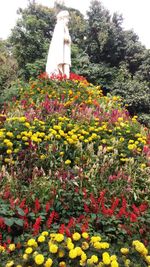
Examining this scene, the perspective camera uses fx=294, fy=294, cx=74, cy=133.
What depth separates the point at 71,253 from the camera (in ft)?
5.61

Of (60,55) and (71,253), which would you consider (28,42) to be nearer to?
(60,55)

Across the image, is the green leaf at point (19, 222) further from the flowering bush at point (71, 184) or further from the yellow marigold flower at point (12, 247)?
the yellow marigold flower at point (12, 247)

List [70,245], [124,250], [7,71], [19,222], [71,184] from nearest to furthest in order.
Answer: [70,245], [124,250], [19,222], [71,184], [7,71]

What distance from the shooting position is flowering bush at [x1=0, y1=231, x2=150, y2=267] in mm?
1709

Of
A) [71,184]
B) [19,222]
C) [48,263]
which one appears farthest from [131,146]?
[48,263]

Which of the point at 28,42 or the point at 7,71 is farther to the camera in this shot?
the point at 7,71

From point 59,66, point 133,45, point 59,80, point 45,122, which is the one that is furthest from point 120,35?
point 45,122

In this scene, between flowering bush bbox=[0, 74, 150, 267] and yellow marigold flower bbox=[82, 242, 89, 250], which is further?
flowering bush bbox=[0, 74, 150, 267]

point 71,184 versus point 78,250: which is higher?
point 71,184

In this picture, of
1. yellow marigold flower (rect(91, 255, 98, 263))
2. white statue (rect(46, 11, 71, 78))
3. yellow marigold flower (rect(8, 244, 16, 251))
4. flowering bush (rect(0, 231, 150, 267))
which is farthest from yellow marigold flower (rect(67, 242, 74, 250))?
white statue (rect(46, 11, 71, 78))

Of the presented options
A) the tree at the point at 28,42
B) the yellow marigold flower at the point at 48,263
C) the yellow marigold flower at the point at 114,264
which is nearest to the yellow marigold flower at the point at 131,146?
the yellow marigold flower at the point at 114,264

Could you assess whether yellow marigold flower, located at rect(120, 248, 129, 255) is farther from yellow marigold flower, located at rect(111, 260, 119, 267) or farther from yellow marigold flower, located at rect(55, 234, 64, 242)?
yellow marigold flower, located at rect(55, 234, 64, 242)

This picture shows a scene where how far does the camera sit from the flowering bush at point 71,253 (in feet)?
5.61

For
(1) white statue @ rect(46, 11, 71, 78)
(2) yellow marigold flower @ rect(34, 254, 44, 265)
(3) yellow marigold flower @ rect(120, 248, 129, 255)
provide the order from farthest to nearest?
(1) white statue @ rect(46, 11, 71, 78)
(3) yellow marigold flower @ rect(120, 248, 129, 255)
(2) yellow marigold flower @ rect(34, 254, 44, 265)
